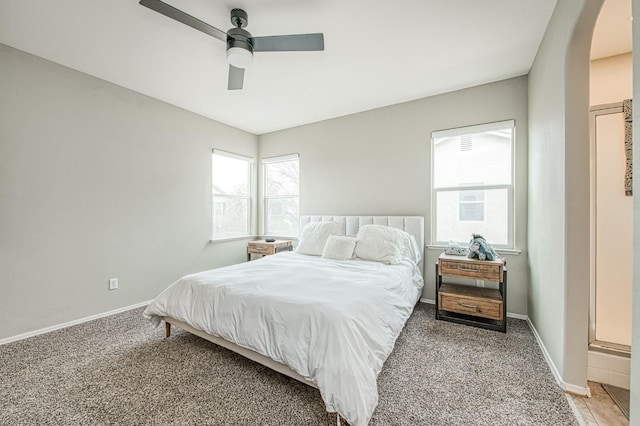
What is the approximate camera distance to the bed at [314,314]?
1395mm

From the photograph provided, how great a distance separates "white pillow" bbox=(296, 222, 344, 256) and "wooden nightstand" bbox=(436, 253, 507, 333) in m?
1.41

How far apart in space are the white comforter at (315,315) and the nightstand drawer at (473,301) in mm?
435

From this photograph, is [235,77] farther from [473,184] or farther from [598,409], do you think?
[598,409]

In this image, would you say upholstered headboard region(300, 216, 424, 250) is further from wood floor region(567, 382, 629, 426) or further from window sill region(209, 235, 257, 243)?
wood floor region(567, 382, 629, 426)

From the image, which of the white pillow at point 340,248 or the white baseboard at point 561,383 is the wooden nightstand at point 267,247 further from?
the white baseboard at point 561,383

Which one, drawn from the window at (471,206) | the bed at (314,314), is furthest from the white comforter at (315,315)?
the window at (471,206)

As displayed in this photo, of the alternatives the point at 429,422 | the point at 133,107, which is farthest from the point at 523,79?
the point at 133,107

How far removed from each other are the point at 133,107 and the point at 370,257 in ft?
11.5

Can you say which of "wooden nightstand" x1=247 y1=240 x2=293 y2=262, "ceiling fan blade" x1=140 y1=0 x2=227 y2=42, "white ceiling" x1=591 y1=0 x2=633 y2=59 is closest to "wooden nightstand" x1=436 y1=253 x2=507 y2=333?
"white ceiling" x1=591 y1=0 x2=633 y2=59

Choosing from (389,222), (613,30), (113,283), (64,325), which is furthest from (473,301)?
(64,325)

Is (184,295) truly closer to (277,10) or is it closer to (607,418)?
(277,10)

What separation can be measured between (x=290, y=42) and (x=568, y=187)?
7.16 ft

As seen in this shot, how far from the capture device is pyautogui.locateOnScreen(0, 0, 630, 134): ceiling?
1970 mm

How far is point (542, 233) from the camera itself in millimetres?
2256
